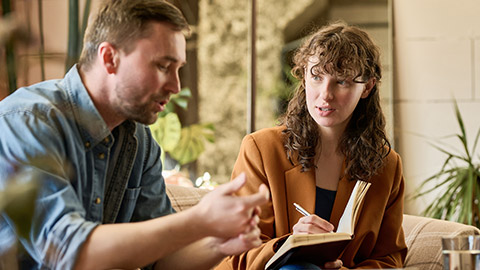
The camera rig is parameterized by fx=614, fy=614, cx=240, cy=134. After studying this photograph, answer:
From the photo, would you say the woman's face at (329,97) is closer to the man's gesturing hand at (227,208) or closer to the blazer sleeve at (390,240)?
the blazer sleeve at (390,240)

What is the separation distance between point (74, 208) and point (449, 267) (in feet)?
2.52

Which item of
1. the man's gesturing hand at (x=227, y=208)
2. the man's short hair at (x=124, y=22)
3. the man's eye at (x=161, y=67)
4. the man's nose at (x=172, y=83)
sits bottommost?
the man's gesturing hand at (x=227, y=208)

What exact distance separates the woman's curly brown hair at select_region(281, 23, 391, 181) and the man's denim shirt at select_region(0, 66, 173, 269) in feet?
1.80

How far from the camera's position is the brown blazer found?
186 centimetres

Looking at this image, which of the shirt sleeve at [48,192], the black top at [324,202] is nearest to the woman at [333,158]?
the black top at [324,202]

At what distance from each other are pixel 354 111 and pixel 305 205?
1.28ft

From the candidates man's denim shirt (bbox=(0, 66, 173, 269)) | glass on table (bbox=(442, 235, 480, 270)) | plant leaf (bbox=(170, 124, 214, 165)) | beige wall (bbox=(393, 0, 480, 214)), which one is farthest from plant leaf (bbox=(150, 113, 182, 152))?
glass on table (bbox=(442, 235, 480, 270))

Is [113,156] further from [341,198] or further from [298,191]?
[341,198]

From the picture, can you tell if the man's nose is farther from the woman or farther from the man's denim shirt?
the woman

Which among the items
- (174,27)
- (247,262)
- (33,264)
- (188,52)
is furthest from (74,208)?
(188,52)

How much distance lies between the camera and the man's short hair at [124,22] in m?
1.29

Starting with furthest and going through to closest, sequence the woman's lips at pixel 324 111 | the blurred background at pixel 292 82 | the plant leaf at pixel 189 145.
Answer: the plant leaf at pixel 189 145 < the blurred background at pixel 292 82 < the woman's lips at pixel 324 111

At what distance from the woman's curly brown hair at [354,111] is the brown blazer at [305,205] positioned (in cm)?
5

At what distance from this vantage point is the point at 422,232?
2057 millimetres
